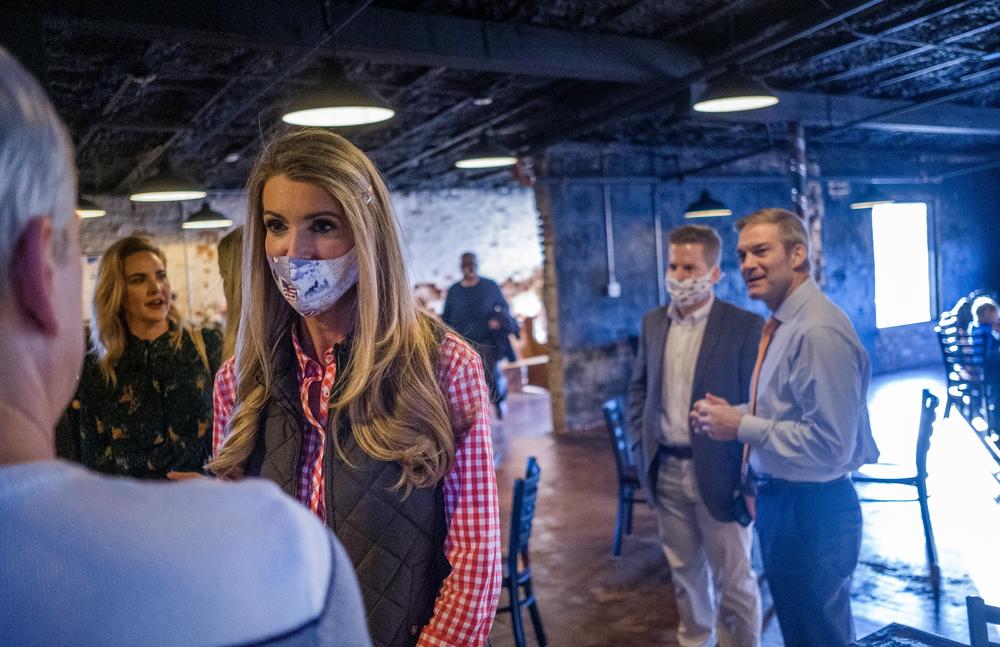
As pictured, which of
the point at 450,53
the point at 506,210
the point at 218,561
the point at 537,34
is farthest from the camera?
the point at 506,210

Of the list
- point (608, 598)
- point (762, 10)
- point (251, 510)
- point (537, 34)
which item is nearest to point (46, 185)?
point (251, 510)

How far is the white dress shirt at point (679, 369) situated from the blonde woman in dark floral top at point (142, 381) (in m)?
1.79

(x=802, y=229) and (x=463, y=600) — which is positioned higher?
(x=802, y=229)

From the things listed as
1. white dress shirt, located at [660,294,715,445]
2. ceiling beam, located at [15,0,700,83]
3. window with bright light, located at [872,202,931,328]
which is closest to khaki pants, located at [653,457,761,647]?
white dress shirt, located at [660,294,715,445]

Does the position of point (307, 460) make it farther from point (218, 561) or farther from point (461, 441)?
point (218, 561)

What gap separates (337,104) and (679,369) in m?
1.93

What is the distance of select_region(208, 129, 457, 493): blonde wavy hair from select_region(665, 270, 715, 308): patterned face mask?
7.21ft

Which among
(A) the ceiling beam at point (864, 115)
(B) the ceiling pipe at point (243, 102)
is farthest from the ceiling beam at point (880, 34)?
(B) the ceiling pipe at point (243, 102)

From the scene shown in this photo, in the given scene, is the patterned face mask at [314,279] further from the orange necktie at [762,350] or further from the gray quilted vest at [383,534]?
the orange necktie at [762,350]

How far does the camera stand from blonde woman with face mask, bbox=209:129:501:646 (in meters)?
1.41

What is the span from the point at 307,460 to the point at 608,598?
10.8ft

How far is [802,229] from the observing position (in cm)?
302

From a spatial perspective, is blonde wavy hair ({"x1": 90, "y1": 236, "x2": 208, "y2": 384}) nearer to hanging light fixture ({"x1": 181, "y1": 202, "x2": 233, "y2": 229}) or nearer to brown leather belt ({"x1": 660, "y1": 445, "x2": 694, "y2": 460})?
brown leather belt ({"x1": 660, "y1": 445, "x2": 694, "y2": 460})

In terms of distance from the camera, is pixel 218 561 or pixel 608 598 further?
pixel 608 598
